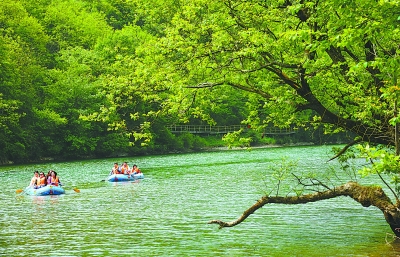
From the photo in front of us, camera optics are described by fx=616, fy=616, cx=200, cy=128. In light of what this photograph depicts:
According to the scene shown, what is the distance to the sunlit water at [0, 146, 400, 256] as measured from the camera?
16.9 meters

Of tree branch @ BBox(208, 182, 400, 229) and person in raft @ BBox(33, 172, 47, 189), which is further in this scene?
person in raft @ BBox(33, 172, 47, 189)

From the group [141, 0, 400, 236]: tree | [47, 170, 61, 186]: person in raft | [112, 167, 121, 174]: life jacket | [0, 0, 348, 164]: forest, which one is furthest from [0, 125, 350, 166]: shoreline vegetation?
[141, 0, 400, 236]: tree

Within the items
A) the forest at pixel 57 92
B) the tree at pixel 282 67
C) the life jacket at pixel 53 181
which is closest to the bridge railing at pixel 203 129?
the forest at pixel 57 92

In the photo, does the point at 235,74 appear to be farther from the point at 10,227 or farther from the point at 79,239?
the point at 10,227

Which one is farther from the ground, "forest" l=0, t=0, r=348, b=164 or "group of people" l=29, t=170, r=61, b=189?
"forest" l=0, t=0, r=348, b=164

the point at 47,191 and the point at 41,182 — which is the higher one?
the point at 41,182

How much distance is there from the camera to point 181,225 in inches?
839

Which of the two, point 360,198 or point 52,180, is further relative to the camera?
point 52,180

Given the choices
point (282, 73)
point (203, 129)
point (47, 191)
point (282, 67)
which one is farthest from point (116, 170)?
point (203, 129)

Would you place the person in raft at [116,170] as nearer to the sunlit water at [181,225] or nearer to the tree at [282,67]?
the sunlit water at [181,225]

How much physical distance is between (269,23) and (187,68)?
2.51 m

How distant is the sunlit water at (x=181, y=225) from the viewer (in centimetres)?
1686

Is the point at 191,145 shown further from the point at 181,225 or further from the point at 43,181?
the point at 181,225

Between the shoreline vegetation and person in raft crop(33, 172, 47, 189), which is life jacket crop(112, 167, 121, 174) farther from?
Result: the shoreline vegetation
